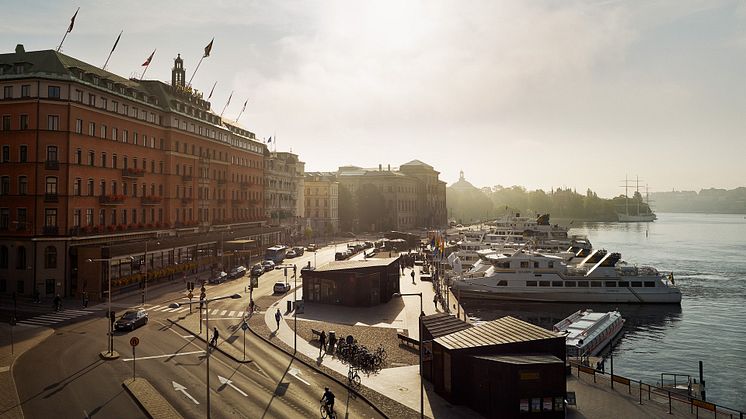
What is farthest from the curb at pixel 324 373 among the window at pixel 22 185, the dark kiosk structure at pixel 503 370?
the window at pixel 22 185

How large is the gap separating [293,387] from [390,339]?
13749 millimetres

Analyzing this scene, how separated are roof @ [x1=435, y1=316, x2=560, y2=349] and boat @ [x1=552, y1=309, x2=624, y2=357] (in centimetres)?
1507

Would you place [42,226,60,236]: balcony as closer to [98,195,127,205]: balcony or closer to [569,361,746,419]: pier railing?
[98,195,127,205]: balcony

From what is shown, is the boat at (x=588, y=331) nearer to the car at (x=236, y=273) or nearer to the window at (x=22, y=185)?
the car at (x=236, y=273)

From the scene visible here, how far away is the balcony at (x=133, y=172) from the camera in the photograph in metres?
72.5

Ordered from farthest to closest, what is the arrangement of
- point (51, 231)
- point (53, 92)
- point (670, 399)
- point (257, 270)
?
point (257, 270) → point (53, 92) → point (51, 231) → point (670, 399)

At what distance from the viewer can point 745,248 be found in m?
155

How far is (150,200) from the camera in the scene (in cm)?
7831

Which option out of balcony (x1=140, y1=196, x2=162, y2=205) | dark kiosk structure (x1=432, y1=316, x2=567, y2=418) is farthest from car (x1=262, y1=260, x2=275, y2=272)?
dark kiosk structure (x1=432, y1=316, x2=567, y2=418)

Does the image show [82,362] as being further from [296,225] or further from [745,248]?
[745,248]

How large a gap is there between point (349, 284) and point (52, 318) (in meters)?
30.5

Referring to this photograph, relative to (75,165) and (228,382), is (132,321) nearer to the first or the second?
(228,382)

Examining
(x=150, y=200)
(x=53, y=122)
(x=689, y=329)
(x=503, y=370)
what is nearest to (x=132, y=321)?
(x=53, y=122)

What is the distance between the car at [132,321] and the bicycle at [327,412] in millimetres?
25814
